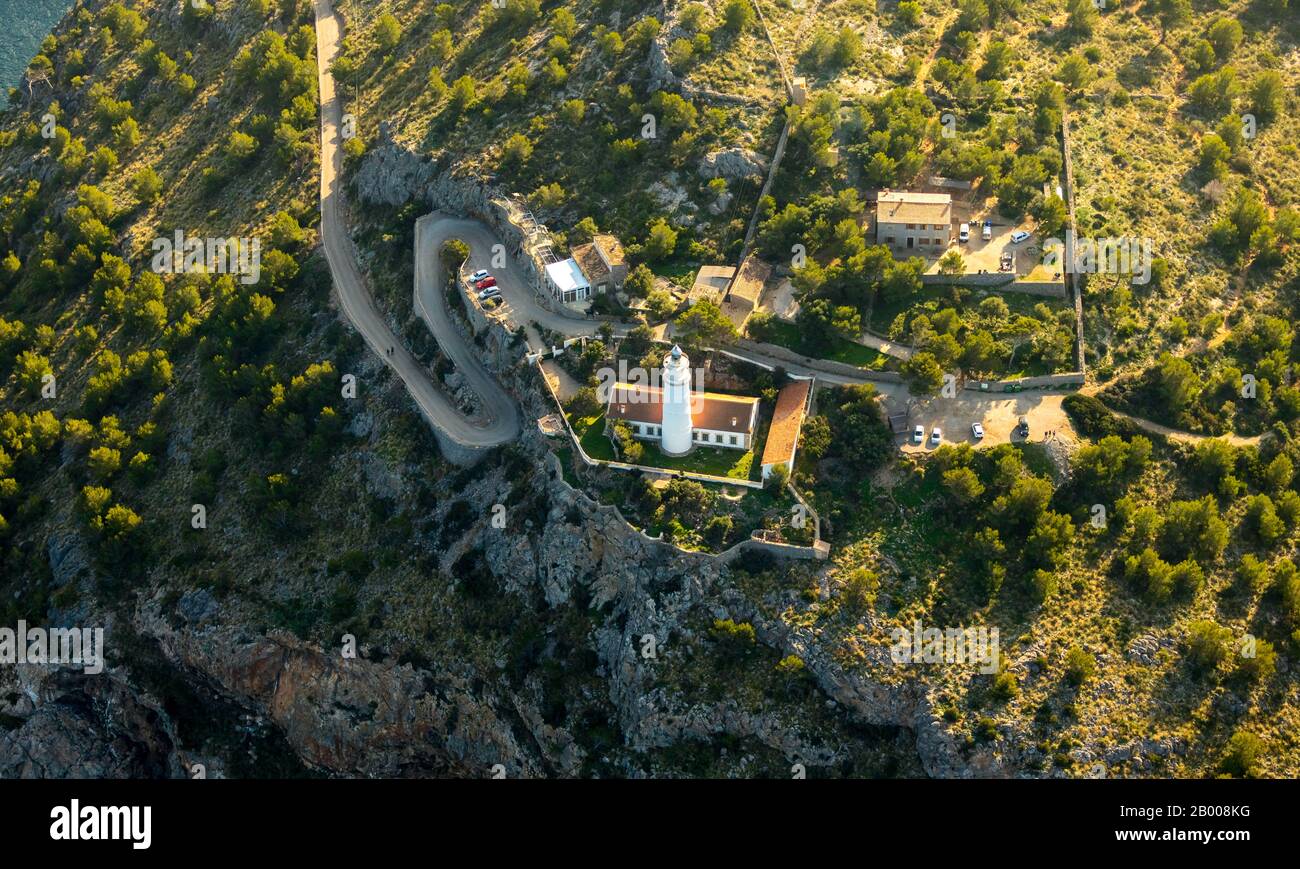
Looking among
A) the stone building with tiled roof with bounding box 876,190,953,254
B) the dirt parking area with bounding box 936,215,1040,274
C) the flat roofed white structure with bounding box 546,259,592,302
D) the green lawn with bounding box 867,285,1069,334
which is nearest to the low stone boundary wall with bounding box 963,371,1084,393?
the green lawn with bounding box 867,285,1069,334

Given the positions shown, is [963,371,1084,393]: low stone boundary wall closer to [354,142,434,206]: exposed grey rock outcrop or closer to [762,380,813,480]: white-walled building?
[762,380,813,480]: white-walled building

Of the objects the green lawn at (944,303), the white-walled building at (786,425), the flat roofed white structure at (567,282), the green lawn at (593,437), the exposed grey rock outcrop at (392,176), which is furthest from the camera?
the exposed grey rock outcrop at (392,176)

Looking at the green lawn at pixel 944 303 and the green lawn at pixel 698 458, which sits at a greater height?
the green lawn at pixel 944 303

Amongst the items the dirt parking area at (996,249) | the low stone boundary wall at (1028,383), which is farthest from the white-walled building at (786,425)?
the dirt parking area at (996,249)

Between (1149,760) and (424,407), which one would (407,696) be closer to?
(424,407)

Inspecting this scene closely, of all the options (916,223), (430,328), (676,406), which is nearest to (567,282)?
(430,328)

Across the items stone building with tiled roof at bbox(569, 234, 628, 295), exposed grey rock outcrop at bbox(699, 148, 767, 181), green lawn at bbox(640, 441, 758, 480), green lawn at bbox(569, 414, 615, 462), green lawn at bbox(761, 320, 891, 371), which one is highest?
exposed grey rock outcrop at bbox(699, 148, 767, 181)

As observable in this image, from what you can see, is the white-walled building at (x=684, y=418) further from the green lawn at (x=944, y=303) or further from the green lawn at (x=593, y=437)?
the green lawn at (x=944, y=303)
